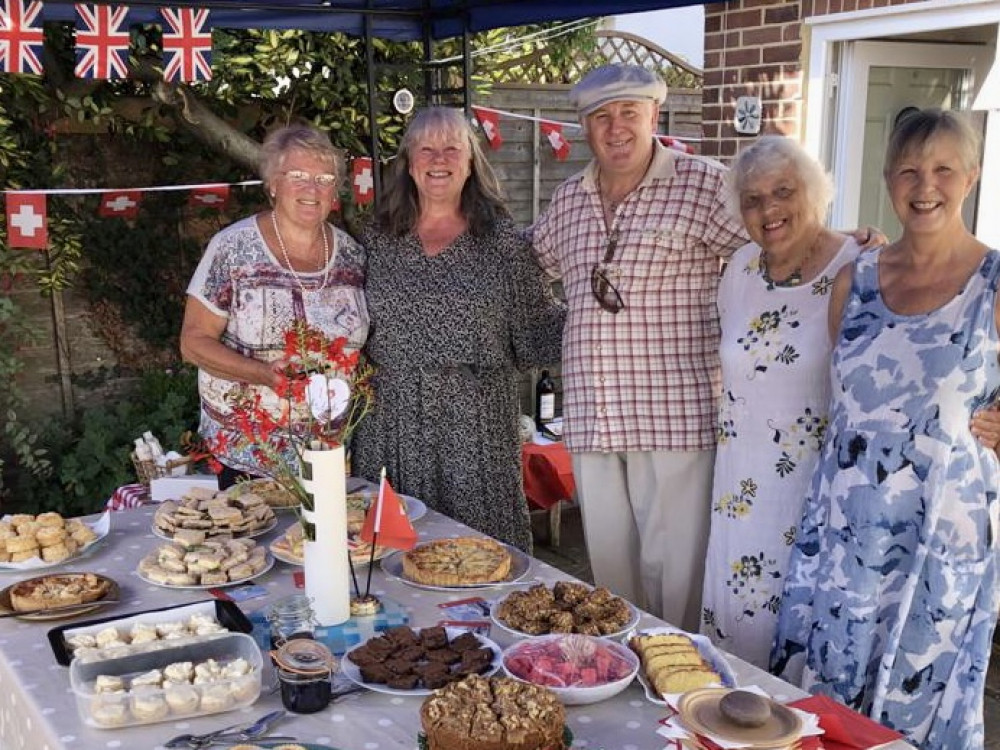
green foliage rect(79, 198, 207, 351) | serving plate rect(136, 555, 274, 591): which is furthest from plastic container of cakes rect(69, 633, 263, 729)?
green foliage rect(79, 198, 207, 351)

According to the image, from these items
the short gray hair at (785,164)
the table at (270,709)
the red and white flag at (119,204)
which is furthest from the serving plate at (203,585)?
the red and white flag at (119,204)

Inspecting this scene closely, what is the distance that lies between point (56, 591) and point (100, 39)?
8.12ft

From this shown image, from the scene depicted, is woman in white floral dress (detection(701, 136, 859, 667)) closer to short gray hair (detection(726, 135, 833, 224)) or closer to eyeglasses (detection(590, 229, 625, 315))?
short gray hair (detection(726, 135, 833, 224))

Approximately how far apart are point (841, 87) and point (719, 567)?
210 centimetres

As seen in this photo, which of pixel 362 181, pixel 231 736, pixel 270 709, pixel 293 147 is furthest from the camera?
pixel 362 181

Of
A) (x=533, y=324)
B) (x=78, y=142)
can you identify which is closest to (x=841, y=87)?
(x=533, y=324)

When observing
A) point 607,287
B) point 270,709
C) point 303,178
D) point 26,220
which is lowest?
point 270,709

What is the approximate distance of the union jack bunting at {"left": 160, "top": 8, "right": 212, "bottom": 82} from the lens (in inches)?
146

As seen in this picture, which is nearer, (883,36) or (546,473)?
(883,36)

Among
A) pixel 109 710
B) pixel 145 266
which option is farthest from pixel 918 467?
pixel 145 266

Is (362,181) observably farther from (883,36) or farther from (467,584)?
(467,584)

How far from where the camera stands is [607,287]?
2578mm

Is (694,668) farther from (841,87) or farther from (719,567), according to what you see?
(841,87)

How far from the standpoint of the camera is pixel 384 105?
17.4ft
